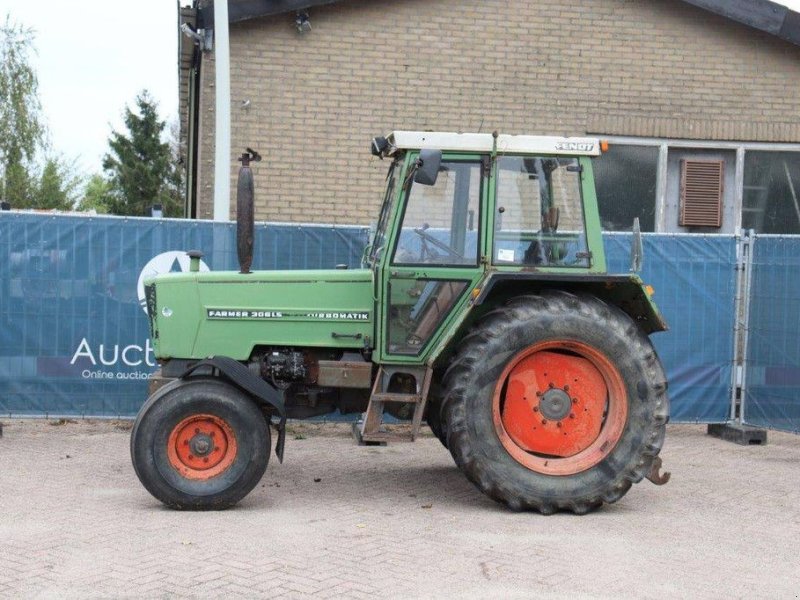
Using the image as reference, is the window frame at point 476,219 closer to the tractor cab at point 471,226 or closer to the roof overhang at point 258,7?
the tractor cab at point 471,226

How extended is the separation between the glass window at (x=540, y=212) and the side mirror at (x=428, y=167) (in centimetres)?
56

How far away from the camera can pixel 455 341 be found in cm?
782

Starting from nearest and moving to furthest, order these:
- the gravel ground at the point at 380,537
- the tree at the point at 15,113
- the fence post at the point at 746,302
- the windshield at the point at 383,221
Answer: the gravel ground at the point at 380,537
the windshield at the point at 383,221
the fence post at the point at 746,302
the tree at the point at 15,113

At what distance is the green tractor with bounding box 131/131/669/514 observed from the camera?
762cm

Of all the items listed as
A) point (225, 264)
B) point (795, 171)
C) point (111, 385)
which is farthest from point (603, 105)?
point (111, 385)

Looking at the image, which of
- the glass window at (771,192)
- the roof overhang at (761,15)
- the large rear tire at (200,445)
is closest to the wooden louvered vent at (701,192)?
the glass window at (771,192)

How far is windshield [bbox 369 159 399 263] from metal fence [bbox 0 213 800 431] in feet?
8.59

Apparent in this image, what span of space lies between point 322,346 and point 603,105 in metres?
6.64

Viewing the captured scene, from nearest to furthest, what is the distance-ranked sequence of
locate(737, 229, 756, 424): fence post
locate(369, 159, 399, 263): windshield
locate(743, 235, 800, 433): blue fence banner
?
locate(369, 159, 399, 263): windshield, locate(743, 235, 800, 433): blue fence banner, locate(737, 229, 756, 424): fence post

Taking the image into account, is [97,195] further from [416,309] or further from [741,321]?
[416,309]

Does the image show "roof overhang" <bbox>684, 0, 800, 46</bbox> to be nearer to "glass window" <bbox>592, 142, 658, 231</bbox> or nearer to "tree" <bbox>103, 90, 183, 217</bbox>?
"glass window" <bbox>592, 142, 658, 231</bbox>

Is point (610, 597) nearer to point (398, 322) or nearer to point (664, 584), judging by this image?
point (664, 584)

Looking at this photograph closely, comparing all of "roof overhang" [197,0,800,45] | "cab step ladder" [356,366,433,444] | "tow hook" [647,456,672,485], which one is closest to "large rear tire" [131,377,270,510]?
"cab step ladder" [356,366,433,444]

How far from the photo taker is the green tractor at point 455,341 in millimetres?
7625
